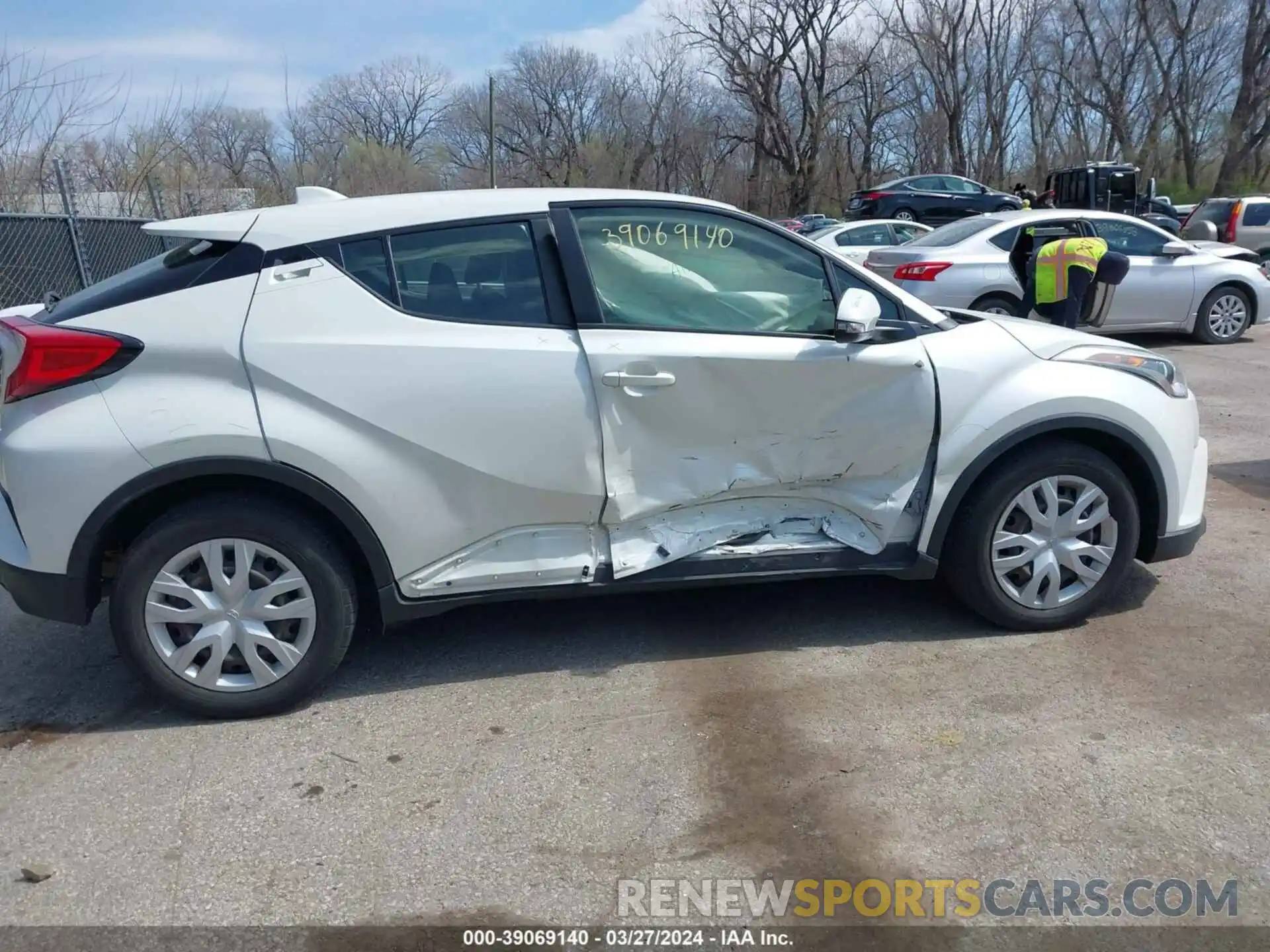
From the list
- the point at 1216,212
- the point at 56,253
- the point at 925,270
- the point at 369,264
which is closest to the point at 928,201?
the point at 1216,212

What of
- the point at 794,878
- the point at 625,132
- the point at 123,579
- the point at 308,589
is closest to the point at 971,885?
the point at 794,878

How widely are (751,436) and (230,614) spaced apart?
200 centimetres

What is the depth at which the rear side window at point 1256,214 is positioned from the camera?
1816 centimetres

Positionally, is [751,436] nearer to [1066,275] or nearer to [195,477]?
[195,477]

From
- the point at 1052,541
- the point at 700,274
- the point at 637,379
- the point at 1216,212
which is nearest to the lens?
the point at 637,379

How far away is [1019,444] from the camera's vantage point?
4.06 metres

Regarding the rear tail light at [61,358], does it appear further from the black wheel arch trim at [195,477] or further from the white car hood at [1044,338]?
the white car hood at [1044,338]

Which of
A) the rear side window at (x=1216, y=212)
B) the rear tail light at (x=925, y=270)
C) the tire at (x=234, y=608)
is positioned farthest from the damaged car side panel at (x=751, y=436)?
the rear side window at (x=1216, y=212)

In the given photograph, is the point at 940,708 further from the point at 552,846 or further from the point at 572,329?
the point at 572,329

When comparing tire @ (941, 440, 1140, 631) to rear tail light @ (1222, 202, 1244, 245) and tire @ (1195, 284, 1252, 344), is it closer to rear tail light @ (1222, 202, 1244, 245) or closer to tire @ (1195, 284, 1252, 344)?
tire @ (1195, 284, 1252, 344)

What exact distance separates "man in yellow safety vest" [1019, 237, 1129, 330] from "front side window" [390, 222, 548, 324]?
4.38 metres

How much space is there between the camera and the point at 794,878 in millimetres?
2736

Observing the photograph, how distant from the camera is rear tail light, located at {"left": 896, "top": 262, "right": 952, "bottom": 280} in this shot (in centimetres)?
1069

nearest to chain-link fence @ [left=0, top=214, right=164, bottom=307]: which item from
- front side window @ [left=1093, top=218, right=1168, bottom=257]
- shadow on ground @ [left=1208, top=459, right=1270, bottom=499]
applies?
shadow on ground @ [left=1208, top=459, right=1270, bottom=499]
